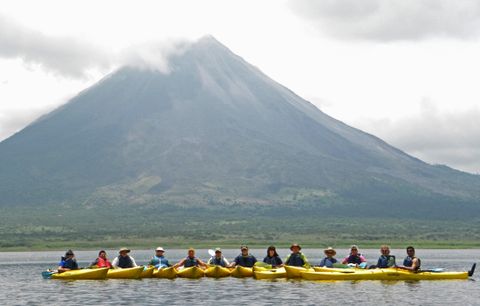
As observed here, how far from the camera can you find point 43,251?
181m

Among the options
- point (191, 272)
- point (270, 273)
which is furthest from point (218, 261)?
point (270, 273)

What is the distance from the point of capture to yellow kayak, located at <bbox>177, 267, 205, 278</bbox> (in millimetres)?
60559

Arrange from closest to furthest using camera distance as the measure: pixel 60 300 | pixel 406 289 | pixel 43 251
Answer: pixel 60 300 < pixel 406 289 < pixel 43 251

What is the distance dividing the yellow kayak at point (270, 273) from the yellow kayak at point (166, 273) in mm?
5928

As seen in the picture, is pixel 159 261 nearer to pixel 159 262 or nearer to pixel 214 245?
pixel 159 262

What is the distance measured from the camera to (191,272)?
6069 centimetres

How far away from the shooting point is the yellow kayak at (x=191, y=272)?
60.6m

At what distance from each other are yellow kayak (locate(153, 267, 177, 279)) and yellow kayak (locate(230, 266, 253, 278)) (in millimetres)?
4142

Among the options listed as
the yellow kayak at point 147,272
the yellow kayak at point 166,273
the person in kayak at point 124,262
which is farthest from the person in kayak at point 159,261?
the person in kayak at point 124,262

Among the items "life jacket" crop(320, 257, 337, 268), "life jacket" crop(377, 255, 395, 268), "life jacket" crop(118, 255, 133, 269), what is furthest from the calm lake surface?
"life jacket" crop(320, 257, 337, 268)

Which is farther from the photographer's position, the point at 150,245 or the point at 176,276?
the point at 150,245

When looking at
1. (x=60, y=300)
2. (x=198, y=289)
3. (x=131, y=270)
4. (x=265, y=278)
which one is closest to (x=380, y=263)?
(x=265, y=278)

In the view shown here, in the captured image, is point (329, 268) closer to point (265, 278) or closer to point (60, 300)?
point (265, 278)

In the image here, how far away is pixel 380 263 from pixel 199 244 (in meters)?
132
